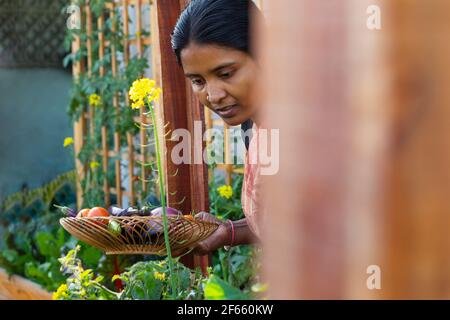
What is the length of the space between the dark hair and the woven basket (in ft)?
1.56

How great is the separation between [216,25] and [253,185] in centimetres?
45

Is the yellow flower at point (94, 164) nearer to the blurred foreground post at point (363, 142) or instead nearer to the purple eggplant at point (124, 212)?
the purple eggplant at point (124, 212)

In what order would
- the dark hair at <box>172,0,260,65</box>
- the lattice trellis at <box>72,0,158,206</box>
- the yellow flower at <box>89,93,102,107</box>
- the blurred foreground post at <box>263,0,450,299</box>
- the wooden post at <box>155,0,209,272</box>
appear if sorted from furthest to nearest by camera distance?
1. the yellow flower at <box>89,93,102,107</box>
2. the lattice trellis at <box>72,0,158,206</box>
3. the wooden post at <box>155,0,209,272</box>
4. the dark hair at <box>172,0,260,65</box>
5. the blurred foreground post at <box>263,0,450,299</box>

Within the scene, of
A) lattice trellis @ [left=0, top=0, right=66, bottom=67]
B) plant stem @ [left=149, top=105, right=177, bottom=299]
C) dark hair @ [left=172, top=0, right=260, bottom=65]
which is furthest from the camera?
lattice trellis @ [left=0, top=0, right=66, bottom=67]

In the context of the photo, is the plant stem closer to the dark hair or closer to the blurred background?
the dark hair

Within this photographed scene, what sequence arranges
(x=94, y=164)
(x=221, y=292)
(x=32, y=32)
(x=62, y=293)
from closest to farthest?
(x=221, y=292) → (x=62, y=293) → (x=94, y=164) → (x=32, y=32)

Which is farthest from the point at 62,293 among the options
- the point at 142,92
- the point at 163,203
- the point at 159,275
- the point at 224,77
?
the point at 224,77

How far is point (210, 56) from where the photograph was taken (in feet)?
7.63

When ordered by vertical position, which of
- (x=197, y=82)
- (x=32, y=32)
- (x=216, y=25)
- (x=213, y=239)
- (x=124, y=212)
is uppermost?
(x=32, y=32)

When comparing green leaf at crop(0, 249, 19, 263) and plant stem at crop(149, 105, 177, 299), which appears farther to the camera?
green leaf at crop(0, 249, 19, 263)

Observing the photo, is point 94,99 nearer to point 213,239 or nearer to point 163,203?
point 213,239

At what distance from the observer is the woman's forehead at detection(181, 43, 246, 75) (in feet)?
7.60

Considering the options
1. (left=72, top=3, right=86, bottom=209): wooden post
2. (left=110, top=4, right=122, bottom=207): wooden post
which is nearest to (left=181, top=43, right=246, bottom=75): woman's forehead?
(left=110, top=4, right=122, bottom=207): wooden post
